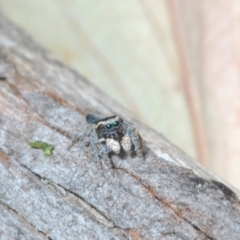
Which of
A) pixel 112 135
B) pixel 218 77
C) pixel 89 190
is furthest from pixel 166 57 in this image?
pixel 89 190

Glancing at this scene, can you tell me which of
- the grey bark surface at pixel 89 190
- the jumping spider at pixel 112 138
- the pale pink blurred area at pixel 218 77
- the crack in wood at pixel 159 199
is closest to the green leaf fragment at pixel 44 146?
the grey bark surface at pixel 89 190

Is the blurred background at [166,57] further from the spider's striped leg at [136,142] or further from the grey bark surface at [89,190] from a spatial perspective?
the spider's striped leg at [136,142]

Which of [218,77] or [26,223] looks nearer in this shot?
[26,223]

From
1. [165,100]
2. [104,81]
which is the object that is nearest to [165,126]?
[165,100]

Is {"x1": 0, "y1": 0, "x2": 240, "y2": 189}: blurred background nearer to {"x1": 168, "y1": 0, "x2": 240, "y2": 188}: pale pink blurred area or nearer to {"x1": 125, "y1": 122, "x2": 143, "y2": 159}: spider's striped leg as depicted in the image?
{"x1": 168, "y1": 0, "x2": 240, "y2": 188}: pale pink blurred area

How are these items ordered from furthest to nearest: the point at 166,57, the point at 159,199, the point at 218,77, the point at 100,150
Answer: the point at 166,57, the point at 218,77, the point at 100,150, the point at 159,199

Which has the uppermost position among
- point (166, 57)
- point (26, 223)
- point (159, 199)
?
point (26, 223)

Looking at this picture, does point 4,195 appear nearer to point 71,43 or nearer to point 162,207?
point 162,207

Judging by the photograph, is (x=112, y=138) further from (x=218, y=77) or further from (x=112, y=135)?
(x=218, y=77)
